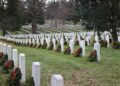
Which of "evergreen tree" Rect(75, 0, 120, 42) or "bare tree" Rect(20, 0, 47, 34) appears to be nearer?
"evergreen tree" Rect(75, 0, 120, 42)

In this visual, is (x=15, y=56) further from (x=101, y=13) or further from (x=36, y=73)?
(x=101, y=13)

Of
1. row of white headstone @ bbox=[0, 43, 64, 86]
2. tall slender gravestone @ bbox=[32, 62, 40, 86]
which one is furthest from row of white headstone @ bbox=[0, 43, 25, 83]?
tall slender gravestone @ bbox=[32, 62, 40, 86]

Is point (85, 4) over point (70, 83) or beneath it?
over

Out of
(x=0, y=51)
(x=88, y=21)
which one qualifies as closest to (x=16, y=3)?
(x=88, y=21)

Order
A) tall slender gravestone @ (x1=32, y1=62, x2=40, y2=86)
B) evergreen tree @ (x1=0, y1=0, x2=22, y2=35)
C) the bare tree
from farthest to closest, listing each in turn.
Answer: the bare tree
evergreen tree @ (x1=0, y1=0, x2=22, y2=35)
tall slender gravestone @ (x1=32, y1=62, x2=40, y2=86)

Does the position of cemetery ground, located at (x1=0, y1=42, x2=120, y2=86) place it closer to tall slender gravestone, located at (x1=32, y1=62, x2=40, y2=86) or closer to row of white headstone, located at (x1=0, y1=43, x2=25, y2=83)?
row of white headstone, located at (x1=0, y1=43, x2=25, y2=83)

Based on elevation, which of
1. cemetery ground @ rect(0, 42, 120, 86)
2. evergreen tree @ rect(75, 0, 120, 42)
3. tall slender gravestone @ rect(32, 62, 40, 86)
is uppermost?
evergreen tree @ rect(75, 0, 120, 42)

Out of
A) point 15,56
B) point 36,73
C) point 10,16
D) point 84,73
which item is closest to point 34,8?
point 10,16

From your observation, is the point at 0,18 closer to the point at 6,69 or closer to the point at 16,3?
the point at 16,3

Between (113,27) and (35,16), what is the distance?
34.7 meters

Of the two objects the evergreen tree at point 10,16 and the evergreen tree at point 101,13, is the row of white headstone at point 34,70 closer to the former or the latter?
the evergreen tree at point 101,13

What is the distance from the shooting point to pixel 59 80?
492 centimetres

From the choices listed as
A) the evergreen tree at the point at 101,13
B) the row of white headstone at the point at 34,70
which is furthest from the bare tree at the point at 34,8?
the row of white headstone at the point at 34,70

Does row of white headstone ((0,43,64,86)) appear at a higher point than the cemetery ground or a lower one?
higher
